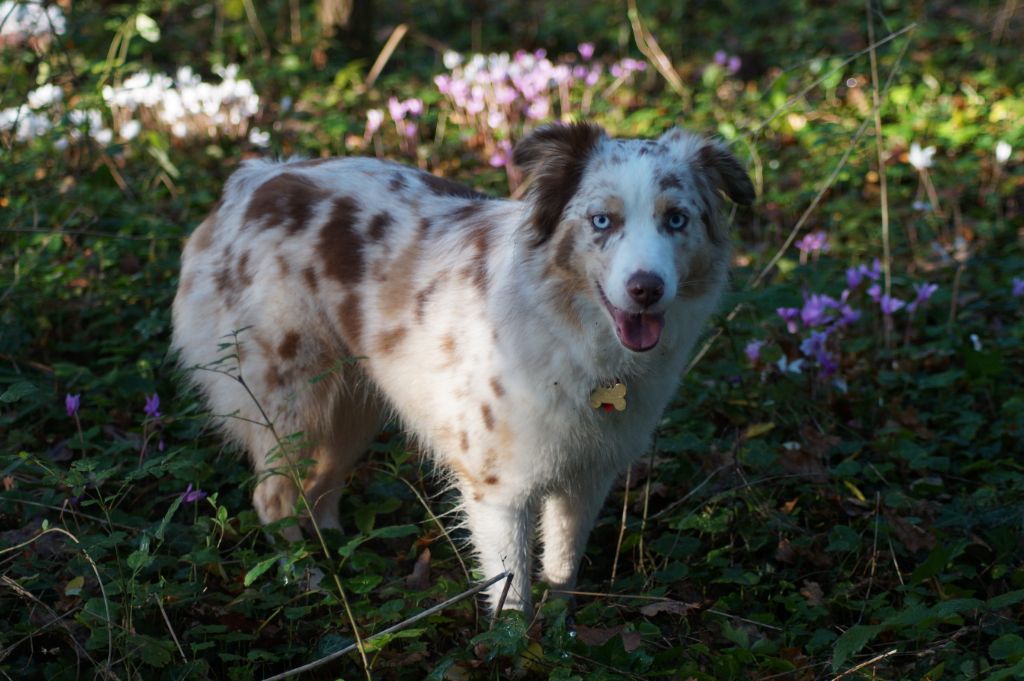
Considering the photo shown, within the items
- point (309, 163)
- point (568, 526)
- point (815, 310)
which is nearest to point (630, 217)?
point (568, 526)

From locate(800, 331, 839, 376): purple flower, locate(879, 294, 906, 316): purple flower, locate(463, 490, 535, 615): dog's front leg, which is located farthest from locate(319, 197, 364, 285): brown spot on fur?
locate(879, 294, 906, 316): purple flower

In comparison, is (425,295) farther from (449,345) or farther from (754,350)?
(754,350)

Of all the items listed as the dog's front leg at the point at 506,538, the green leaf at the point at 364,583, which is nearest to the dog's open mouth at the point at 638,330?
the dog's front leg at the point at 506,538

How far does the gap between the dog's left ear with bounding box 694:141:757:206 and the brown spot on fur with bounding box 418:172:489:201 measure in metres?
0.99

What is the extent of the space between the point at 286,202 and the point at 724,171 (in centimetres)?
171

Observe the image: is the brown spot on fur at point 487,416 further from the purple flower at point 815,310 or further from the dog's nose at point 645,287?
the purple flower at point 815,310

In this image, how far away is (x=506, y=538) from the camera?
145 inches

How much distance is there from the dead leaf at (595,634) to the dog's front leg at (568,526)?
11.3 inches

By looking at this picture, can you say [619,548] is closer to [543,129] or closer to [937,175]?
[543,129]

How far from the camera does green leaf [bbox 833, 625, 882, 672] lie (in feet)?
9.48

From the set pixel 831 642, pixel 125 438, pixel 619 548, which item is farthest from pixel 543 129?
pixel 125 438

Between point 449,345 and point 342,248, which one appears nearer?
point 449,345

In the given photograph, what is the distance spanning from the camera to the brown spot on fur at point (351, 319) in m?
4.02

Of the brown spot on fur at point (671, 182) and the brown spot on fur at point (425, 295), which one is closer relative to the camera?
the brown spot on fur at point (671, 182)
